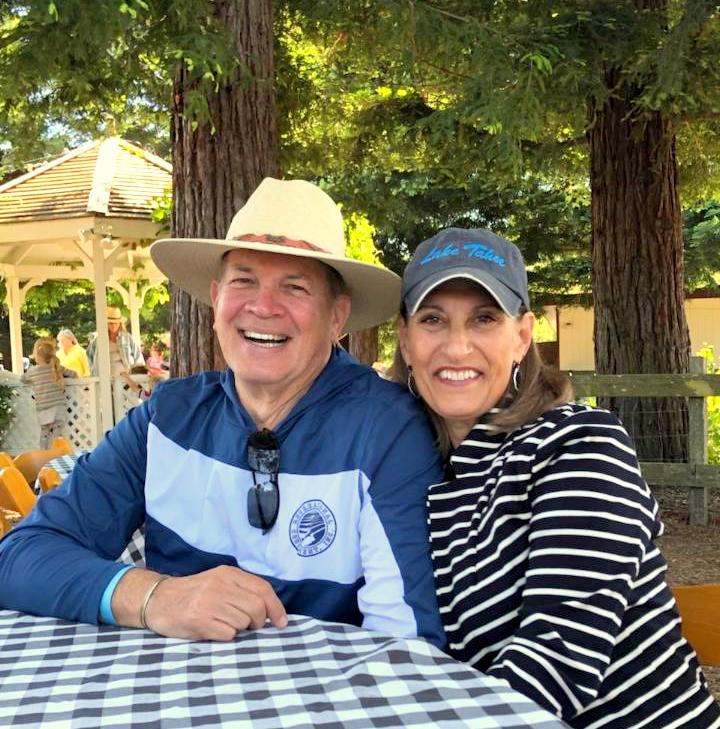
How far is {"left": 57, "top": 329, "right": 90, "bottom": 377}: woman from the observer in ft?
45.0

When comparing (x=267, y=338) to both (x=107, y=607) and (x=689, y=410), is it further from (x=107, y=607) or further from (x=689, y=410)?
(x=689, y=410)

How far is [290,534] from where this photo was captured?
2.04m

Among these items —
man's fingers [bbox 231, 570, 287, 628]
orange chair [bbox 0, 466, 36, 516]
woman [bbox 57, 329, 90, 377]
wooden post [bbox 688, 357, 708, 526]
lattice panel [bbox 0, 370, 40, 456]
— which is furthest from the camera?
woman [bbox 57, 329, 90, 377]

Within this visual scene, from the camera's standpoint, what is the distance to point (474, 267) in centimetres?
202

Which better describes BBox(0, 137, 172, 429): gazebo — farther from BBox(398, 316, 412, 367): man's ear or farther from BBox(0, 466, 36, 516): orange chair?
BBox(398, 316, 412, 367): man's ear

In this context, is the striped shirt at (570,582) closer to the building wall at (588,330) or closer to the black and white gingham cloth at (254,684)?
the black and white gingham cloth at (254,684)

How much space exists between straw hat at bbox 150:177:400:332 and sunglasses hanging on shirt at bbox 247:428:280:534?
454mm

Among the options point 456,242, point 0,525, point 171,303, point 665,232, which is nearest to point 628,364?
point 665,232

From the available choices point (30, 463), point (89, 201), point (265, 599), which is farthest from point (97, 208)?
point (265, 599)

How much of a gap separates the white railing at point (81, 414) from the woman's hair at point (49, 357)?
0.14 meters

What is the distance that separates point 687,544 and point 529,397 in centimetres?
550

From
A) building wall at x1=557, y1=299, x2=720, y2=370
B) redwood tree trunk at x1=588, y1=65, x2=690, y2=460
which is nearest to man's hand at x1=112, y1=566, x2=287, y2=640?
redwood tree trunk at x1=588, y1=65, x2=690, y2=460

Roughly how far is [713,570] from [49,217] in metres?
9.37

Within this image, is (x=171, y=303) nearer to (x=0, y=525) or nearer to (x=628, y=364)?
(x=0, y=525)
